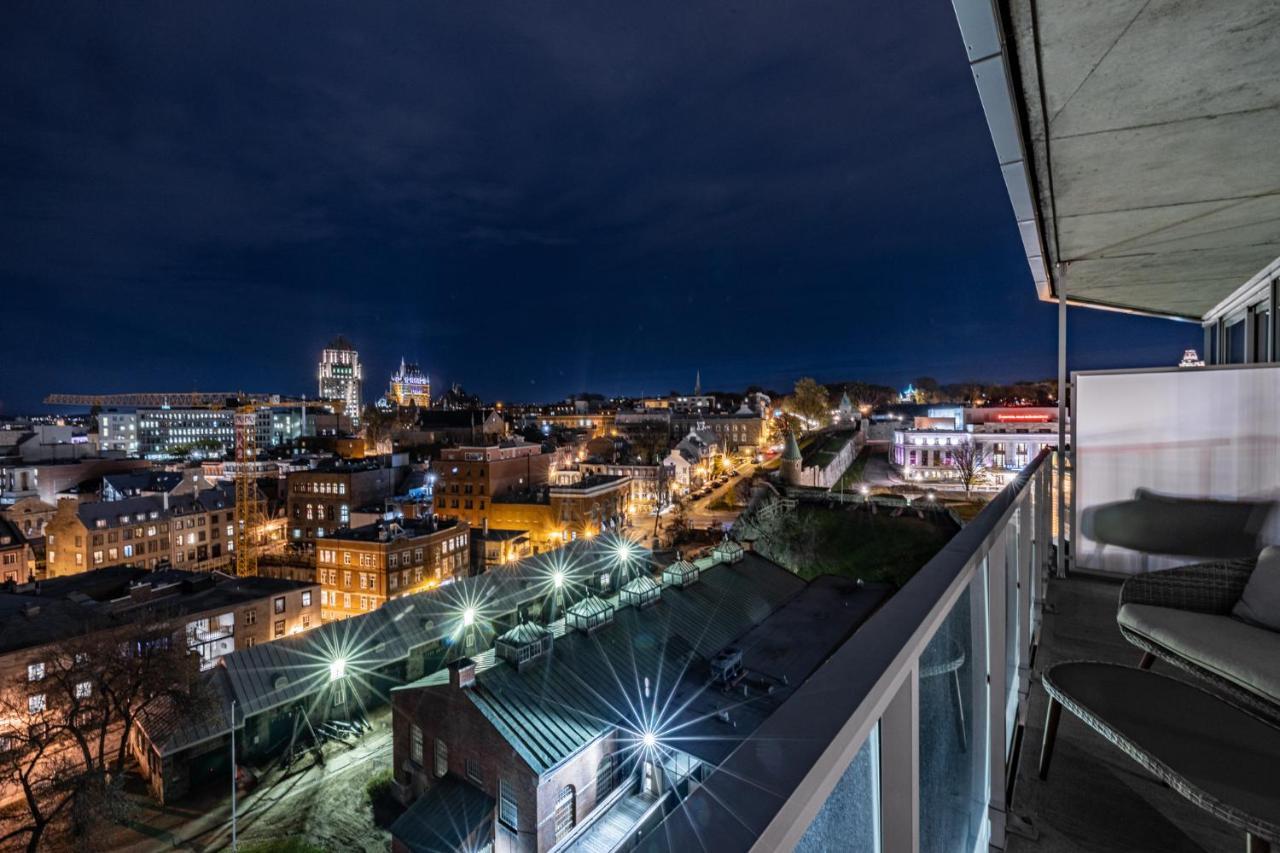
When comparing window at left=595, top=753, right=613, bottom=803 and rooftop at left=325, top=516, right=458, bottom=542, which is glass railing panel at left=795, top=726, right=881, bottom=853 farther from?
rooftop at left=325, top=516, right=458, bottom=542

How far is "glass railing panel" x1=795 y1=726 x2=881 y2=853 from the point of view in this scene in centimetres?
85

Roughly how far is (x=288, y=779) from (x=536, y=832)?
29.9ft

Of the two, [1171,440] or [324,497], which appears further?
[324,497]

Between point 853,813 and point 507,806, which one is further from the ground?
point 853,813

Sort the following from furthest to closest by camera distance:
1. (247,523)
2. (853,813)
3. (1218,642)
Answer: (247,523) < (1218,642) < (853,813)

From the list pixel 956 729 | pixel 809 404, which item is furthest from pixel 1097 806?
pixel 809 404

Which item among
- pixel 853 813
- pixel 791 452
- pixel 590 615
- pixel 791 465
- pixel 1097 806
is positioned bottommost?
pixel 590 615

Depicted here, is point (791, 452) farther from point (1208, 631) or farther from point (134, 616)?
point (1208, 631)

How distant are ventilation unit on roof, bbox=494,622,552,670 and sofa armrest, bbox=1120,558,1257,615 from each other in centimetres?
1169

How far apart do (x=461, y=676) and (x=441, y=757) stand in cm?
222

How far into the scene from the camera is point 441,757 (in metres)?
12.2

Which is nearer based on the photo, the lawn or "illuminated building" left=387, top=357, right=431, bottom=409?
the lawn

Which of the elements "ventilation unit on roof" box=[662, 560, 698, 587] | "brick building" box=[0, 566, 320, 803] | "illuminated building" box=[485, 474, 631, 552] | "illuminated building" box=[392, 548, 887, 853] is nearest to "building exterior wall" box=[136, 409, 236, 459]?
"illuminated building" box=[485, 474, 631, 552]

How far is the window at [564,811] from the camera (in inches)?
409
